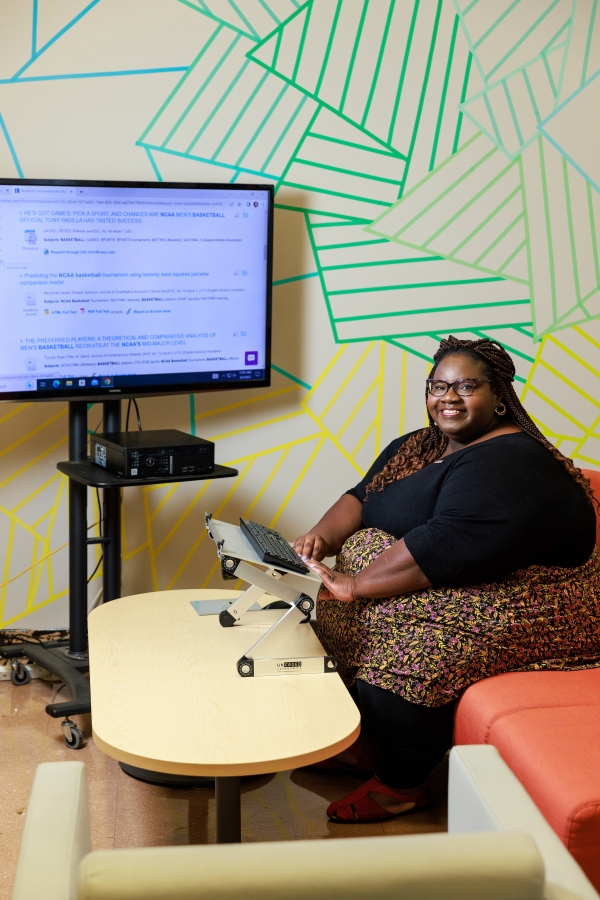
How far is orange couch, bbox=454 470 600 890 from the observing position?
1.61m

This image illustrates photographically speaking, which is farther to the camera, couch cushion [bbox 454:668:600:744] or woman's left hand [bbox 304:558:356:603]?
woman's left hand [bbox 304:558:356:603]

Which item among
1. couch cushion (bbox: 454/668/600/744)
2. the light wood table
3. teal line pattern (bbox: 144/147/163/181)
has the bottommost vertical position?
couch cushion (bbox: 454/668/600/744)

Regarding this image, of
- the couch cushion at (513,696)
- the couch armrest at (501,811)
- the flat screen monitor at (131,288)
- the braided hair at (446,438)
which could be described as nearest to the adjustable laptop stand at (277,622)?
the couch cushion at (513,696)

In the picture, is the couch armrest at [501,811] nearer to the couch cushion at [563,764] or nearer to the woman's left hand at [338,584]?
the couch cushion at [563,764]

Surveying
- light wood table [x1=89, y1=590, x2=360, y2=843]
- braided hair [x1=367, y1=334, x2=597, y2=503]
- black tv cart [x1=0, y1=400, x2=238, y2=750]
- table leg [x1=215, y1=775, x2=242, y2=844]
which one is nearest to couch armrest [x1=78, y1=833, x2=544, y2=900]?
light wood table [x1=89, y1=590, x2=360, y2=843]

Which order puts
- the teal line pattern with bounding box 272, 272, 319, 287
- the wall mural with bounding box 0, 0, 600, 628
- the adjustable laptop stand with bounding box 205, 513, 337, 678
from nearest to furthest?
the adjustable laptop stand with bounding box 205, 513, 337, 678 → the wall mural with bounding box 0, 0, 600, 628 → the teal line pattern with bounding box 272, 272, 319, 287

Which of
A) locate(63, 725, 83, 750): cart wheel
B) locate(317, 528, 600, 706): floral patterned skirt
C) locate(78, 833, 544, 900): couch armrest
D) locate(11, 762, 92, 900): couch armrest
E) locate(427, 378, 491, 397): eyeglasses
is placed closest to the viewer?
locate(78, 833, 544, 900): couch armrest

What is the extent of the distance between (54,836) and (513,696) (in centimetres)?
122

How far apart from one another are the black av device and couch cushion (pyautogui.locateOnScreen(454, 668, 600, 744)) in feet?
3.64

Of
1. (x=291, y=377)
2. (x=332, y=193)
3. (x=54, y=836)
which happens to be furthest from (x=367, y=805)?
(x=332, y=193)

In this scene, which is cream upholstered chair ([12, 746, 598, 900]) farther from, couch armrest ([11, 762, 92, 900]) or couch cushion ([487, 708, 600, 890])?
couch cushion ([487, 708, 600, 890])

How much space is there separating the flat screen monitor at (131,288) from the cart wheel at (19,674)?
966mm

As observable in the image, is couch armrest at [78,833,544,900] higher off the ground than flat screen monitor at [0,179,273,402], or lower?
lower

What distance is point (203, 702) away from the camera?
1.81 m
